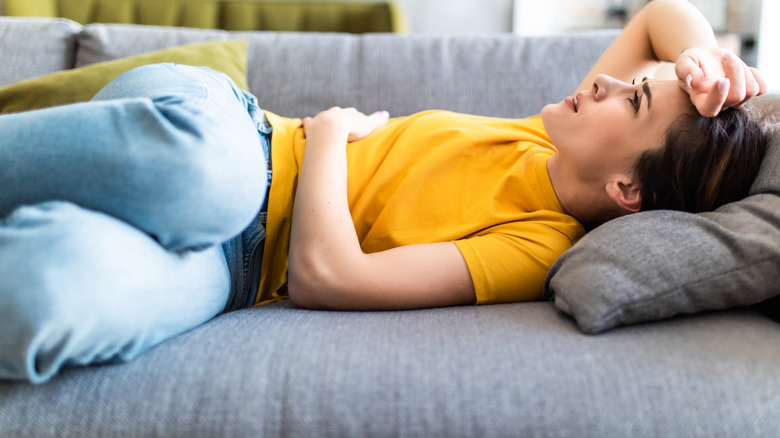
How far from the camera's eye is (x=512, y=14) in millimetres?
3617

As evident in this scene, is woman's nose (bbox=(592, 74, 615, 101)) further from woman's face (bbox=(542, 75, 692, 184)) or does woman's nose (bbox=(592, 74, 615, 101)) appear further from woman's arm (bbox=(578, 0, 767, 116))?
woman's arm (bbox=(578, 0, 767, 116))

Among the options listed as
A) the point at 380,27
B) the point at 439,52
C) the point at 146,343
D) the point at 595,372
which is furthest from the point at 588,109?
the point at 380,27

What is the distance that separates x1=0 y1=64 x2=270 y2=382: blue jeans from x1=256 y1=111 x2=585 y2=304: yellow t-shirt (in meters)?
0.29

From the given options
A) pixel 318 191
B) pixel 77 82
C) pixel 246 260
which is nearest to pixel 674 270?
pixel 318 191

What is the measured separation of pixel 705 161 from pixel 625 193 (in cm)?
13

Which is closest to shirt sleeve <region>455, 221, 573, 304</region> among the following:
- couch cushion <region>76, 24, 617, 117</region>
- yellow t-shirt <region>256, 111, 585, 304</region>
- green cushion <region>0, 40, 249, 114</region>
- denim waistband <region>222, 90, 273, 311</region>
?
yellow t-shirt <region>256, 111, 585, 304</region>

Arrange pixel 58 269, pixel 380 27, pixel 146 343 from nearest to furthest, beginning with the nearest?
pixel 58 269
pixel 146 343
pixel 380 27

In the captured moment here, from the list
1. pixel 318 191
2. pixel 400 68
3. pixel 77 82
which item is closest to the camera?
pixel 318 191

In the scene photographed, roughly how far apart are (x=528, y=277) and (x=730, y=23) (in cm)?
305

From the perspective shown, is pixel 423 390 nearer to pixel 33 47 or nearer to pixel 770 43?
pixel 33 47

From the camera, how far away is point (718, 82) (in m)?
0.81

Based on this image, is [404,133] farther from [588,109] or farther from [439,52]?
[439,52]

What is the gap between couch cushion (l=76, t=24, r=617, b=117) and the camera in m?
1.48

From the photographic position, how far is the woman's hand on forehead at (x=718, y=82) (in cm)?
82
